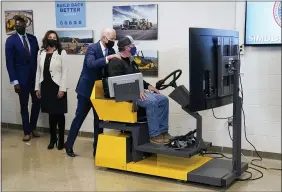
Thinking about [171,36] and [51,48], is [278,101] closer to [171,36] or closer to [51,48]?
[171,36]

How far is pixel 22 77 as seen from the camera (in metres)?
6.08

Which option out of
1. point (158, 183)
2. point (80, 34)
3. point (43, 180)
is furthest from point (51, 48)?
point (158, 183)

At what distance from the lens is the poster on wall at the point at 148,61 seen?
5520 millimetres

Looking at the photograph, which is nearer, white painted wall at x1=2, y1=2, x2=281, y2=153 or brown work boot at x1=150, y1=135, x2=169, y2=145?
brown work boot at x1=150, y1=135, x2=169, y2=145

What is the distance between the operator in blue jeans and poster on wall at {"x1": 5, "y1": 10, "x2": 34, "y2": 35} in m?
2.61

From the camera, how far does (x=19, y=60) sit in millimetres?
6082

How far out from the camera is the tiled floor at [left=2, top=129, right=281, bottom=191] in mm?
4039

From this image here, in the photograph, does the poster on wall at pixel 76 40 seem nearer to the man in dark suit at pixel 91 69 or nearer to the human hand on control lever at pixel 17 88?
the human hand on control lever at pixel 17 88

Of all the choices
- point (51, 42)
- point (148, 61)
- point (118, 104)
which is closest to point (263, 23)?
point (148, 61)

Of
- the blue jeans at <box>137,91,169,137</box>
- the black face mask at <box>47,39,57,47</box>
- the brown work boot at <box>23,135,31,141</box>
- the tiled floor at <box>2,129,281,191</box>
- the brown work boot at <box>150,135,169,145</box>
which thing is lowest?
the tiled floor at <box>2,129,281,191</box>

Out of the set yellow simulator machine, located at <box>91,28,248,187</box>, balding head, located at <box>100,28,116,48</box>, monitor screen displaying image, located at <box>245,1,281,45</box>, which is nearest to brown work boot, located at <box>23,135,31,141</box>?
yellow simulator machine, located at <box>91,28,248,187</box>

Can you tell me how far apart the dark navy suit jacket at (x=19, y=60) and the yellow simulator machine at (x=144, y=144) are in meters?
1.89

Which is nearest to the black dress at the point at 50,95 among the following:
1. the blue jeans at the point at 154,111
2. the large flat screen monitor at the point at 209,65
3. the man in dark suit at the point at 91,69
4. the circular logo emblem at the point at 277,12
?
the man in dark suit at the point at 91,69

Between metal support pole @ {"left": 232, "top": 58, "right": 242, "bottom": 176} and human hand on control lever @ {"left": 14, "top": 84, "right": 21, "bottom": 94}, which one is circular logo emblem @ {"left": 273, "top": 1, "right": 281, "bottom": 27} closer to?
metal support pole @ {"left": 232, "top": 58, "right": 242, "bottom": 176}
